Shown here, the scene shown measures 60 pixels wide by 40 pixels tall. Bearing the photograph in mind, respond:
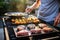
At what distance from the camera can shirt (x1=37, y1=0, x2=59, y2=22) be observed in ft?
6.32

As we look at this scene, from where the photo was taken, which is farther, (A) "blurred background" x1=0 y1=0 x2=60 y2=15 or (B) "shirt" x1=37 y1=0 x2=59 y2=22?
(A) "blurred background" x1=0 y1=0 x2=60 y2=15

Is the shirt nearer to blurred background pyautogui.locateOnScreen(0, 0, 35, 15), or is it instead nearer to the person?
the person

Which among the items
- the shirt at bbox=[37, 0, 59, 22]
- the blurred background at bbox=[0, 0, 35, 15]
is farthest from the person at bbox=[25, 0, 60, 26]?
the blurred background at bbox=[0, 0, 35, 15]

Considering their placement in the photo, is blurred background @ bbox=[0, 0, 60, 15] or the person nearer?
the person

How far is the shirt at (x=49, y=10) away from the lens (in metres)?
1.93

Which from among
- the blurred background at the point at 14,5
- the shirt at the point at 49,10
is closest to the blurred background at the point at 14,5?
the blurred background at the point at 14,5

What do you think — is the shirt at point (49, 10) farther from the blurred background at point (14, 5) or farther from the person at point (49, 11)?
the blurred background at point (14, 5)

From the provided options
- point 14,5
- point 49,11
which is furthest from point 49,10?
point 14,5

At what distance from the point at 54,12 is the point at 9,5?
2.37 metres

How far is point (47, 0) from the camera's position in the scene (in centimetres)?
199

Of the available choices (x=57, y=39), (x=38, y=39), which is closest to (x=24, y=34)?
Result: (x=38, y=39)

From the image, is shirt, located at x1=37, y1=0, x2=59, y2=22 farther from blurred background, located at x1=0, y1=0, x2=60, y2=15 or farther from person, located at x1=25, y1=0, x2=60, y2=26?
blurred background, located at x1=0, y1=0, x2=60, y2=15

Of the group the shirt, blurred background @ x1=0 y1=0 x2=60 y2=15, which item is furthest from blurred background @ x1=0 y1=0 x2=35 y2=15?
the shirt

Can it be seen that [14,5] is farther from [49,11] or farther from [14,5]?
[49,11]
